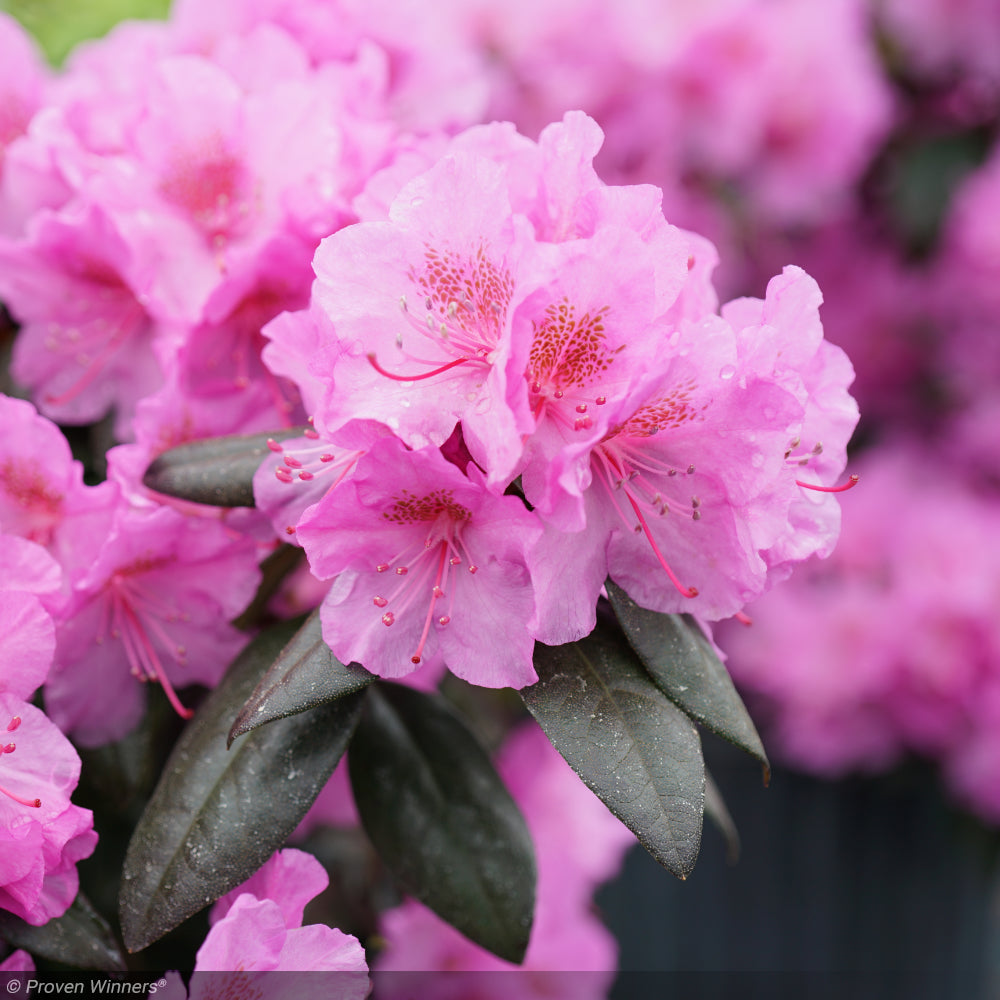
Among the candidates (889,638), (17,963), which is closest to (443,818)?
(17,963)

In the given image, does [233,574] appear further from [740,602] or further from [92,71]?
[92,71]

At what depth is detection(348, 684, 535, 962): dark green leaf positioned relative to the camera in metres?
→ 0.77

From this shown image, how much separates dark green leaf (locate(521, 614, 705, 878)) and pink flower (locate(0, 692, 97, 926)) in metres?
0.27

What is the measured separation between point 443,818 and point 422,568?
0.26 meters

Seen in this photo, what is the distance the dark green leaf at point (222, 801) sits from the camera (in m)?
0.62

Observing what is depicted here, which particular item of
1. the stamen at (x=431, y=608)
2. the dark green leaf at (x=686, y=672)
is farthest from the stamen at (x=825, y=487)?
the stamen at (x=431, y=608)

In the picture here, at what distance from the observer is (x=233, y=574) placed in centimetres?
74

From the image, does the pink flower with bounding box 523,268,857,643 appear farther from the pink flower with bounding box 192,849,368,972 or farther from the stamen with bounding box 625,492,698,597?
the pink flower with bounding box 192,849,368,972

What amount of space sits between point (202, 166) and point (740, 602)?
1.78ft

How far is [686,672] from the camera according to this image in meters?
0.63

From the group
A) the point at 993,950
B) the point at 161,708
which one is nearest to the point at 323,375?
the point at 161,708

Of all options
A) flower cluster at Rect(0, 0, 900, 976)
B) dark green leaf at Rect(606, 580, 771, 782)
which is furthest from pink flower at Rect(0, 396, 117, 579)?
dark green leaf at Rect(606, 580, 771, 782)

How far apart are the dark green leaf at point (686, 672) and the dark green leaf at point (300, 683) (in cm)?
16

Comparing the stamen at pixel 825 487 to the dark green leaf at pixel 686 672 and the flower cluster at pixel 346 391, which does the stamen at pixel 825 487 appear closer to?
the flower cluster at pixel 346 391
